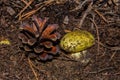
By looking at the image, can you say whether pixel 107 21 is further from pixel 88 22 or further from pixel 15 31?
pixel 15 31

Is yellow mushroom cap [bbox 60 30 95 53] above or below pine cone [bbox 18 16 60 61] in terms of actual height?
below

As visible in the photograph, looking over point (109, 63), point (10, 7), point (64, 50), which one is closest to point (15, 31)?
point (10, 7)


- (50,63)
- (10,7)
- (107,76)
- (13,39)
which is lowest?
(107,76)

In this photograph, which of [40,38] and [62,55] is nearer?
[40,38]

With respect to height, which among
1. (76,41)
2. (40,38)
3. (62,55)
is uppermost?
(40,38)

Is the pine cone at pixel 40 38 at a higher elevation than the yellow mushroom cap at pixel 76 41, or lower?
higher
